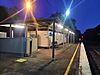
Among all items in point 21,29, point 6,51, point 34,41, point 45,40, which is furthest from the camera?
point 21,29

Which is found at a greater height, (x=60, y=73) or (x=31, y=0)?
(x=31, y=0)

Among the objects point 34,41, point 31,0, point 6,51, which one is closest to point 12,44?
point 6,51

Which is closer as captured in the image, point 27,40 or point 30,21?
point 27,40

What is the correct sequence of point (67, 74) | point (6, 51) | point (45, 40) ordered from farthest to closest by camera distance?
1. point (45, 40)
2. point (6, 51)
3. point (67, 74)

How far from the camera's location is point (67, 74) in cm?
909

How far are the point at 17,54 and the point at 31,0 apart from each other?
11637 mm

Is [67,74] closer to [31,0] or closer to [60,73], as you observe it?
[60,73]

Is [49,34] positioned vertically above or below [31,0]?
below

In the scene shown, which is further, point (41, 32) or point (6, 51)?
point (41, 32)

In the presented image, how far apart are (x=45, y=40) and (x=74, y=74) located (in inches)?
605

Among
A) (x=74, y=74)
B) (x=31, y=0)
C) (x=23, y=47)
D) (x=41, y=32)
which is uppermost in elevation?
(x=31, y=0)

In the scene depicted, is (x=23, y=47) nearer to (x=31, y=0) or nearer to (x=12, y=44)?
(x=12, y=44)

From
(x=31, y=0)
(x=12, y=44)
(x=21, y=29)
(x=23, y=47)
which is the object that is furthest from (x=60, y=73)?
(x=21, y=29)

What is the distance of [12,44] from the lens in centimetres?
1645
